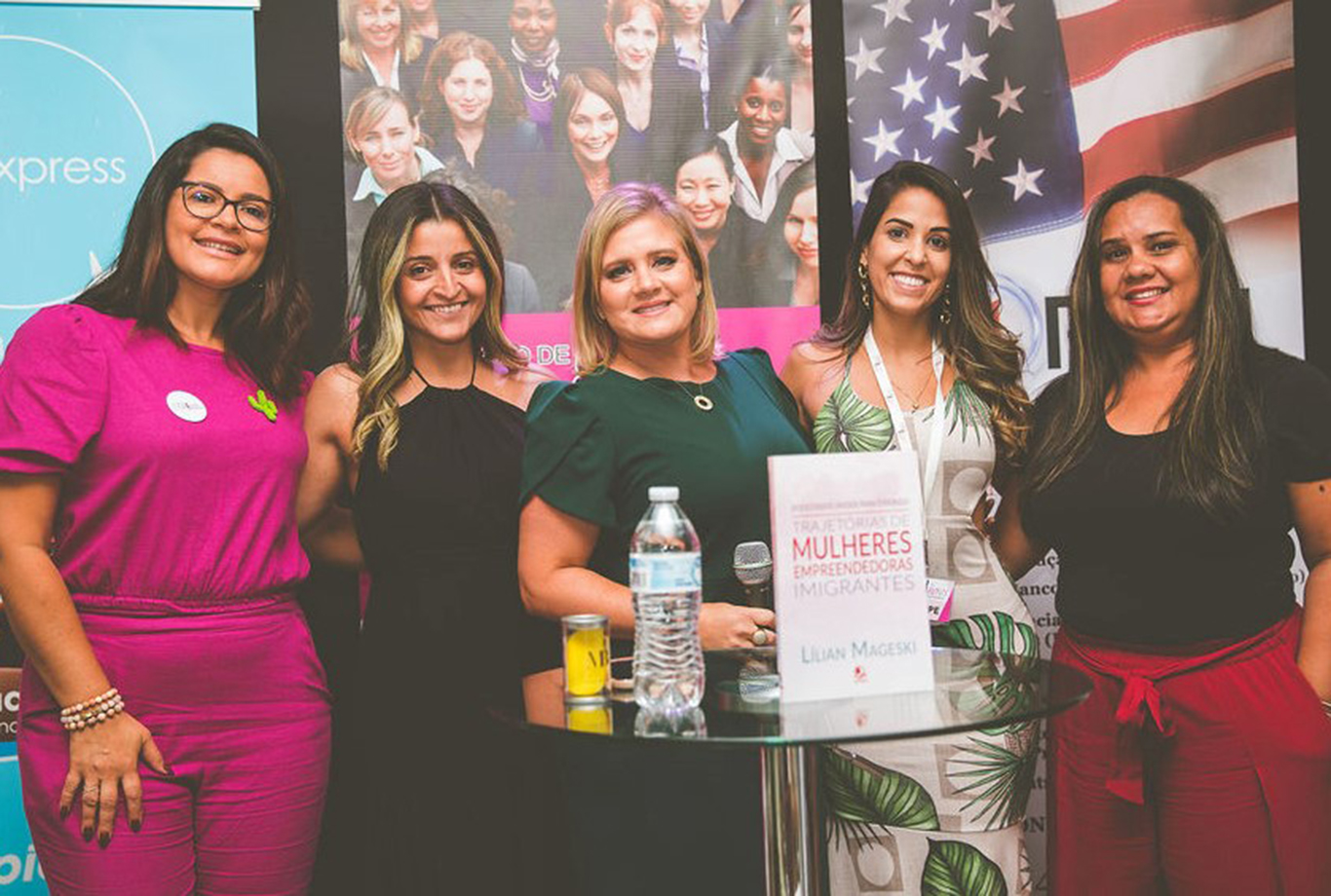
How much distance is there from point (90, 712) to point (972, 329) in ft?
6.18

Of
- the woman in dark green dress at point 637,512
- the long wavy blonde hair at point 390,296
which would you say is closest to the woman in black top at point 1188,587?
the woman in dark green dress at point 637,512

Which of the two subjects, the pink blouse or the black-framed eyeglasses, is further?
the black-framed eyeglasses

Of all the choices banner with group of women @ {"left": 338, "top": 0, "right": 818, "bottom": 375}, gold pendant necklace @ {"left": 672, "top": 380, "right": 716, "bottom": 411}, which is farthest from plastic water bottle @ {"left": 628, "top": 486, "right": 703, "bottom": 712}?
banner with group of women @ {"left": 338, "top": 0, "right": 818, "bottom": 375}

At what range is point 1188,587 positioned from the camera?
2281 mm

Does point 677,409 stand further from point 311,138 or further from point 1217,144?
point 1217,144

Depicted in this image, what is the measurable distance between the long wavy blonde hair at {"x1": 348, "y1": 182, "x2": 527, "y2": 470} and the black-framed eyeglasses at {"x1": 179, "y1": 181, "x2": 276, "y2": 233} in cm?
Answer: 26

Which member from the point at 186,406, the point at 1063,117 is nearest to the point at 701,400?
the point at 186,406

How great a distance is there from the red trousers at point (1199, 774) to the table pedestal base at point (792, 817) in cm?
75

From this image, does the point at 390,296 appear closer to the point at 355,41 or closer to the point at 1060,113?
the point at 355,41

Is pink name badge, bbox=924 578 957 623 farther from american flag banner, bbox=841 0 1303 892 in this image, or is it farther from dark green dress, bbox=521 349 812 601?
american flag banner, bbox=841 0 1303 892

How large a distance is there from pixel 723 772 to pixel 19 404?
4.65ft

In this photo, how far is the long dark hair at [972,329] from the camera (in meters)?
2.53

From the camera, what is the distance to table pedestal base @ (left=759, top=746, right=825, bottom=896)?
168cm

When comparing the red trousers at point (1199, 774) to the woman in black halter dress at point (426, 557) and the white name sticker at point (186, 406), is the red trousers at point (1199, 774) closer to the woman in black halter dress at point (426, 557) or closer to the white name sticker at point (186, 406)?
the woman in black halter dress at point (426, 557)
